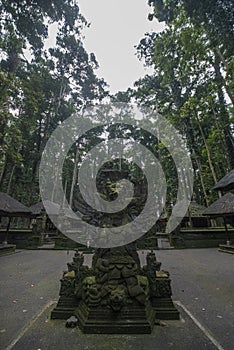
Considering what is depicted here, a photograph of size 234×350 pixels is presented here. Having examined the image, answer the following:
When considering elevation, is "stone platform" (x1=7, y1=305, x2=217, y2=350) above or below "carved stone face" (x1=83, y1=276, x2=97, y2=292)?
below

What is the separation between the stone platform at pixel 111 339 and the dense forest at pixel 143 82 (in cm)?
489

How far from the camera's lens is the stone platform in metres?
1.92

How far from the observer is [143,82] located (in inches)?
786

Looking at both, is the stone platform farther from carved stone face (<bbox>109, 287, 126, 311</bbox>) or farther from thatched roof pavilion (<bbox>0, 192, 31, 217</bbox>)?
thatched roof pavilion (<bbox>0, 192, 31, 217</bbox>)

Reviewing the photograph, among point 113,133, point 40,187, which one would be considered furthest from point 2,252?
point 113,133

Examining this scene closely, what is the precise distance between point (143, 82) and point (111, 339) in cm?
2134

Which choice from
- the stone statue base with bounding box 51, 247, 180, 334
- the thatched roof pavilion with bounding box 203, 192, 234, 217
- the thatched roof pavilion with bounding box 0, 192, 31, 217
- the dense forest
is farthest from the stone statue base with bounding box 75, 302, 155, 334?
the thatched roof pavilion with bounding box 203, 192, 234, 217

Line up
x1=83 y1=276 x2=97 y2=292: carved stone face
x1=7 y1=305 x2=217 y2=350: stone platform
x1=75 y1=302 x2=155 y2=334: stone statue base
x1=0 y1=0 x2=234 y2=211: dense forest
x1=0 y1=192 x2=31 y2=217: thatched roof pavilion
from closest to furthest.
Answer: x1=7 y1=305 x2=217 y2=350: stone platform → x1=75 y1=302 x2=155 y2=334: stone statue base → x1=83 y1=276 x2=97 y2=292: carved stone face → x1=0 y1=0 x2=234 y2=211: dense forest → x1=0 y1=192 x2=31 y2=217: thatched roof pavilion

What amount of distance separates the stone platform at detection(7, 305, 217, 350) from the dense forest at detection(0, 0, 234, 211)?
16.0ft

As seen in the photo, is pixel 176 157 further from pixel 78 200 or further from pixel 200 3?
pixel 78 200

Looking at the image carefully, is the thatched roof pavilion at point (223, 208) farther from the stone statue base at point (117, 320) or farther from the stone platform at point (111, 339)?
the stone statue base at point (117, 320)

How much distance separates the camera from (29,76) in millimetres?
13320

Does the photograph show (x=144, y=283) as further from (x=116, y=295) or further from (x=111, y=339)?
(x=111, y=339)

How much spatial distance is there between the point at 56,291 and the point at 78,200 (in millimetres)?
1959
